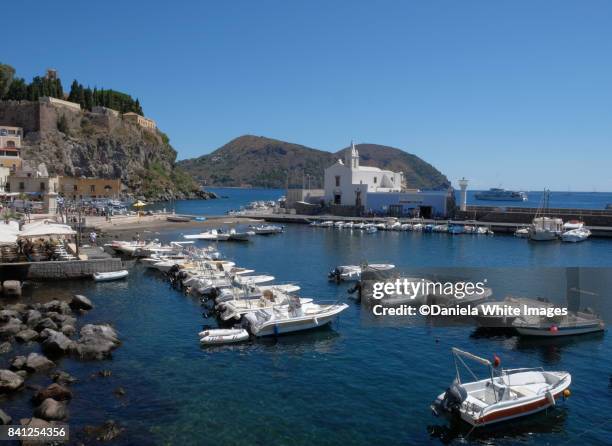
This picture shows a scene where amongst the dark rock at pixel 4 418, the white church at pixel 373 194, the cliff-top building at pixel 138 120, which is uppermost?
the cliff-top building at pixel 138 120

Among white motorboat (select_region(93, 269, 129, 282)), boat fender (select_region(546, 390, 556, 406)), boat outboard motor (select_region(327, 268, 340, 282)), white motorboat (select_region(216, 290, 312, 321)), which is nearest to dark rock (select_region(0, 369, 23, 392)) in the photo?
white motorboat (select_region(216, 290, 312, 321))

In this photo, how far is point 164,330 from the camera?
24.0 meters

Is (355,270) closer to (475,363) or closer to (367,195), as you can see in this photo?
(475,363)

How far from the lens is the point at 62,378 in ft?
57.4

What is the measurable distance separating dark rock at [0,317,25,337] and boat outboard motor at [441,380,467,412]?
706 inches

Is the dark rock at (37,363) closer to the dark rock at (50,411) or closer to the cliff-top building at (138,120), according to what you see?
the dark rock at (50,411)

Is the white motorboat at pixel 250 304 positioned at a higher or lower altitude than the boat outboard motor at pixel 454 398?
higher

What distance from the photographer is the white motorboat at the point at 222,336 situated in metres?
22.0

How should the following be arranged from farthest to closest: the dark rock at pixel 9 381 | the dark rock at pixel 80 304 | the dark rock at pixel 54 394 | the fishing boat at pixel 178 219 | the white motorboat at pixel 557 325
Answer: the fishing boat at pixel 178 219 < the dark rock at pixel 80 304 < the white motorboat at pixel 557 325 < the dark rock at pixel 9 381 < the dark rock at pixel 54 394

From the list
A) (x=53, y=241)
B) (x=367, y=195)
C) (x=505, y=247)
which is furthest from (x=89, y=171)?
(x=505, y=247)

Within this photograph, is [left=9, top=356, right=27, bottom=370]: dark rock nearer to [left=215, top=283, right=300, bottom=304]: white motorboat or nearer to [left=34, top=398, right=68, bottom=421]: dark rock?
[left=34, top=398, right=68, bottom=421]: dark rock

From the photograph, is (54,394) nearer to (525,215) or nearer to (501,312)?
(501,312)

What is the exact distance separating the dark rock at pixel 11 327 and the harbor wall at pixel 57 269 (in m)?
11.3

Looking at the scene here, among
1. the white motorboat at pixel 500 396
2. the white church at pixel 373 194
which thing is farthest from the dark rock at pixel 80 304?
the white church at pixel 373 194
